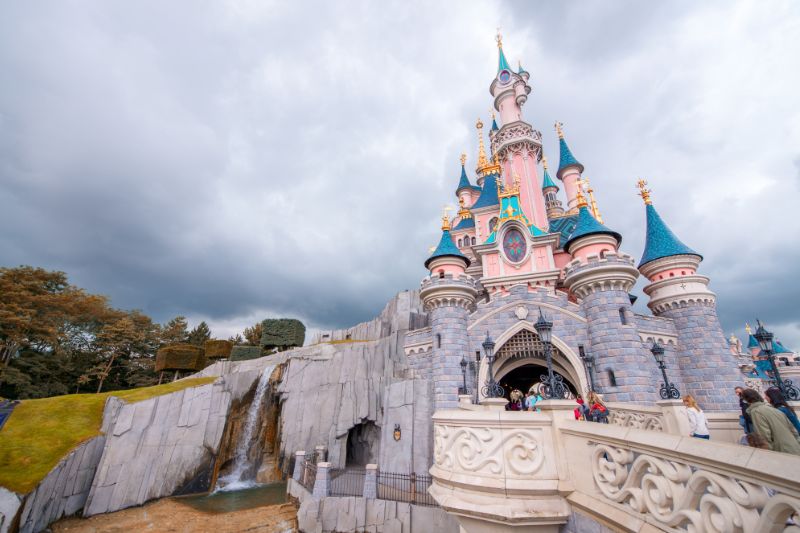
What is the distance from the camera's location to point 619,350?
1445 cm

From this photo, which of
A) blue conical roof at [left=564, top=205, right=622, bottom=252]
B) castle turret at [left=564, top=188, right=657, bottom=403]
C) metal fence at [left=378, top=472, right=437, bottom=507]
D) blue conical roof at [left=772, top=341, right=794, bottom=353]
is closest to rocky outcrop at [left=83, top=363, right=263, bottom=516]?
metal fence at [left=378, top=472, right=437, bottom=507]

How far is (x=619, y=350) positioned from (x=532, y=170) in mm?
16725

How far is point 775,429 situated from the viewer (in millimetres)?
3887

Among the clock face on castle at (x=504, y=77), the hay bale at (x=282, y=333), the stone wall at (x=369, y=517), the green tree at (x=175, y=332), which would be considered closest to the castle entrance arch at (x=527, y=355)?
the stone wall at (x=369, y=517)

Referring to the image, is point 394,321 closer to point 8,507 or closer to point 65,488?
point 65,488

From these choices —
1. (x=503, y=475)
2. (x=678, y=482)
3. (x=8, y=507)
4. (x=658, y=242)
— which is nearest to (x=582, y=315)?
(x=658, y=242)

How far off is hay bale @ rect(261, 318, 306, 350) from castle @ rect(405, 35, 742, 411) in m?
14.4

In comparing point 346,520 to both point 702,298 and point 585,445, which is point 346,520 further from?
point 702,298

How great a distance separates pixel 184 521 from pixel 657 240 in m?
26.1

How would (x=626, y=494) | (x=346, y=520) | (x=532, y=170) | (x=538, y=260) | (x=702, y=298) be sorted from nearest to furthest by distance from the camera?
1. (x=626, y=494)
2. (x=346, y=520)
3. (x=702, y=298)
4. (x=538, y=260)
5. (x=532, y=170)

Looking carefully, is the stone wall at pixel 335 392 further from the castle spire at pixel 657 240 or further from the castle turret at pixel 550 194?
the castle turret at pixel 550 194

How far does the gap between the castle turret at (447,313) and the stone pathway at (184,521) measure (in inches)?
308

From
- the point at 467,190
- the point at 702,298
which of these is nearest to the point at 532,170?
the point at 467,190

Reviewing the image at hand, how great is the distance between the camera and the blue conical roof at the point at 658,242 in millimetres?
18191
